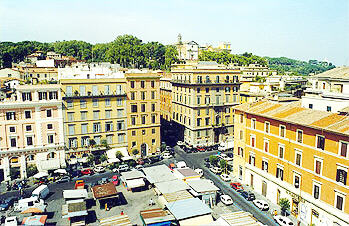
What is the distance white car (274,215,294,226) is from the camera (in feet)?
113

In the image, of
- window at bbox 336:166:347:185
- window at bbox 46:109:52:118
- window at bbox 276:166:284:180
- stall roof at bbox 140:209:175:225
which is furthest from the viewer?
window at bbox 46:109:52:118

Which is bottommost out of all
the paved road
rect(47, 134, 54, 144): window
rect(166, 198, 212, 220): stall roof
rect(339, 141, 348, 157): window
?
the paved road

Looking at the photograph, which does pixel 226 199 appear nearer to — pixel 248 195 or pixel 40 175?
pixel 248 195

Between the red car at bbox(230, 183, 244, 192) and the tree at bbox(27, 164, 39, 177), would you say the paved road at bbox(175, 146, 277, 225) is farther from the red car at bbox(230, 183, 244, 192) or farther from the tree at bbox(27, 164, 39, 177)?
the tree at bbox(27, 164, 39, 177)

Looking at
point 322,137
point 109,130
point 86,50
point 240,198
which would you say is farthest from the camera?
point 86,50

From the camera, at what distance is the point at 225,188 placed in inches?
1799

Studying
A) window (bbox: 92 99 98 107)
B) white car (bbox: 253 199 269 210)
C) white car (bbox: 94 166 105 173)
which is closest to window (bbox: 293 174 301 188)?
white car (bbox: 253 199 269 210)

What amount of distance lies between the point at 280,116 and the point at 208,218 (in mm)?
16726

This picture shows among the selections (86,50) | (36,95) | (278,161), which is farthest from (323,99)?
(86,50)

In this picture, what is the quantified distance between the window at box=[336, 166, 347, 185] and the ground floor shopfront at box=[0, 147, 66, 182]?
42674 millimetres

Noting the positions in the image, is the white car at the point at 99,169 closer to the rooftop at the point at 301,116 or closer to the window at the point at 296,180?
the rooftop at the point at 301,116

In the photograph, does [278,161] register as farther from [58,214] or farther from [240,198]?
[58,214]

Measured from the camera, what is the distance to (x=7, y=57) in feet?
400

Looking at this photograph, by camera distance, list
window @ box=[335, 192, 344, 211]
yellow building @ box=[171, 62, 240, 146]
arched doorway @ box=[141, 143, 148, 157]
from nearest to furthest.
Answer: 1. window @ box=[335, 192, 344, 211]
2. arched doorway @ box=[141, 143, 148, 157]
3. yellow building @ box=[171, 62, 240, 146]
